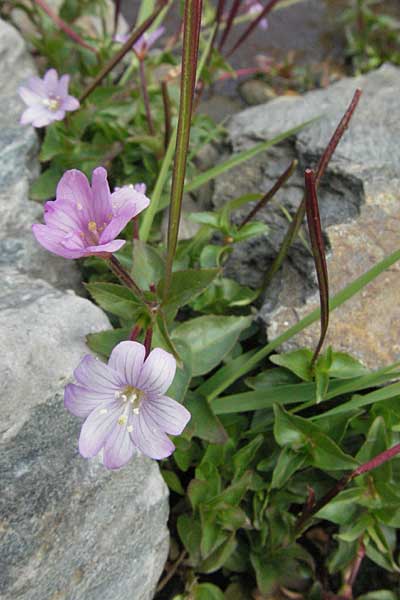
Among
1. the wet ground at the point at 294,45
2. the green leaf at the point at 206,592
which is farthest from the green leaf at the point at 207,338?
the wet ground at the point at 294,45

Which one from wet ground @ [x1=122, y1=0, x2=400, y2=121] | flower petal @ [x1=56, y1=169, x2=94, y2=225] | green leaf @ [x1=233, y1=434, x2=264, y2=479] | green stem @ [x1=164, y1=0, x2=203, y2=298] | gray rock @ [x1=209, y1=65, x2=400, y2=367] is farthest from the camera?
wet ground @ [x1=122, y1=0, x2=400, y2=121]

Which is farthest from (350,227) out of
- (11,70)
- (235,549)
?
(11,70)

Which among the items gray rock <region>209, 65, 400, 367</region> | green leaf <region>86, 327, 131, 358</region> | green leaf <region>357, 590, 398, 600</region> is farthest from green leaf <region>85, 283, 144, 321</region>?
green leaf <region>357, 590, 398, 600</region>

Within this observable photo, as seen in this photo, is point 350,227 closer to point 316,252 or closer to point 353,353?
Result: point 353,353

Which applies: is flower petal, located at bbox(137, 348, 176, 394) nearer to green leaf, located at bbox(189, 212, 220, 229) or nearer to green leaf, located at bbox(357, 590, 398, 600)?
green leaf, located at bbox(189, 212, 220, 229)

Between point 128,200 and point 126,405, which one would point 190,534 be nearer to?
point 126,405

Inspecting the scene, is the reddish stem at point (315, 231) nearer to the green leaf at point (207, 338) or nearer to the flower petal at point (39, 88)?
the green leaf at point (207, 338)
